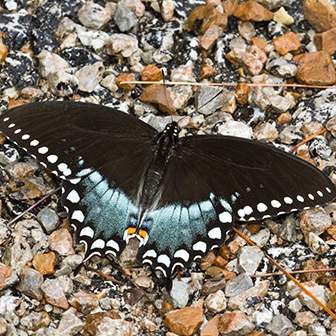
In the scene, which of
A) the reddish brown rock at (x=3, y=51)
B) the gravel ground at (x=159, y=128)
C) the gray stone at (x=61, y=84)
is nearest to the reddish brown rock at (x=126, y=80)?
the gravel ground at (x=159, y=128)

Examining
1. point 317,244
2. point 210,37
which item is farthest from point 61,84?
point 317,244

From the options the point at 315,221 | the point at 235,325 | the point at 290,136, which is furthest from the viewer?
the point at 290,136

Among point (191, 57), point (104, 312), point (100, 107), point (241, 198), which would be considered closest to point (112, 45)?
point (191, 57)

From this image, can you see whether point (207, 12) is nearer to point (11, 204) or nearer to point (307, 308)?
point (11, 204)

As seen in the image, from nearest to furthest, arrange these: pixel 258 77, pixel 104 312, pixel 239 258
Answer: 1. pixel 104 312
2. pixel 239 258
3. pixel 258 77

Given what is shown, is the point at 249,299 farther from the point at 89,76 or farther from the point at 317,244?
the point at 89,76

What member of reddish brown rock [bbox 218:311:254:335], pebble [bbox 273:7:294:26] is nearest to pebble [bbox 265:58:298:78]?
pebble [bbox 273:7:294:26]
